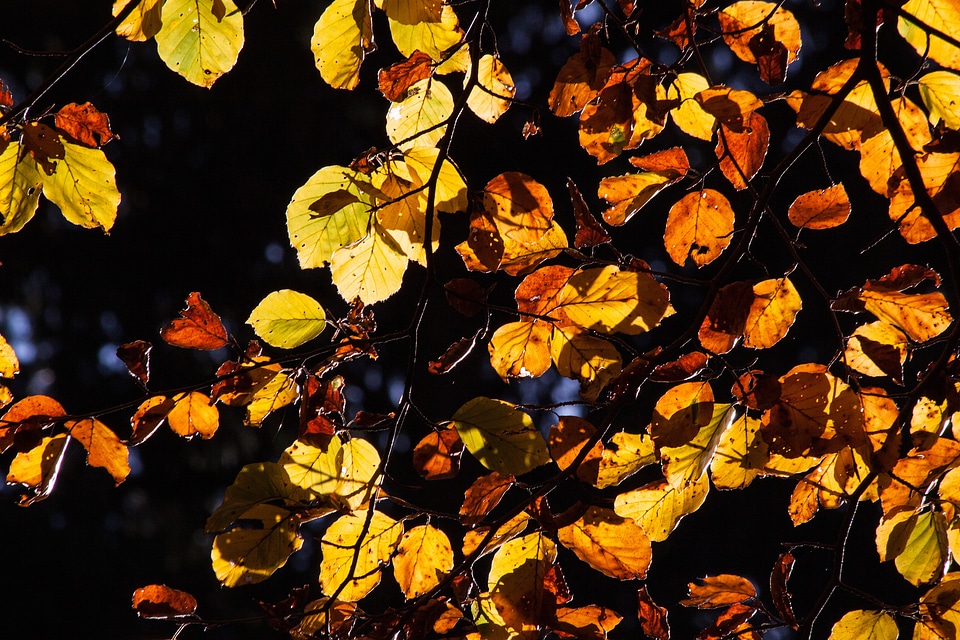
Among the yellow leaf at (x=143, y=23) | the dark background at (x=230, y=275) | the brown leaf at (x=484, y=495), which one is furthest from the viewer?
the dark background at (x=230, y=275)

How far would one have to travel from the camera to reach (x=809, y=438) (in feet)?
2.93

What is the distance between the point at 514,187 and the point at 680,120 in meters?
0.31

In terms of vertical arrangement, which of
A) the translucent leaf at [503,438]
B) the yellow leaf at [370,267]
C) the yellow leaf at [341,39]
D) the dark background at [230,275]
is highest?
the yellow leaf at [341,39]

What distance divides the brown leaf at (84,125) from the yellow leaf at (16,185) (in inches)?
3.0

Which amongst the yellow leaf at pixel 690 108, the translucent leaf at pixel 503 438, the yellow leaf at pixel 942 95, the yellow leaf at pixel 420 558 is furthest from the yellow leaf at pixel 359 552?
the yellow leaf at pixel 942 95

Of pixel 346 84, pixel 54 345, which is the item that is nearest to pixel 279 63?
pixel 54 345

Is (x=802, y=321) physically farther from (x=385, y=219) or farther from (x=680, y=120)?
(x=385, y=219)

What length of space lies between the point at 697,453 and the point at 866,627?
39 cm

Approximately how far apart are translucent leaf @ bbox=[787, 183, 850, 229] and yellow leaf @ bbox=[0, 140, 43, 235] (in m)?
1.08

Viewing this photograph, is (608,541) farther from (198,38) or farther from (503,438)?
(198,38)

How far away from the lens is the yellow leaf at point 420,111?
108 centimetres

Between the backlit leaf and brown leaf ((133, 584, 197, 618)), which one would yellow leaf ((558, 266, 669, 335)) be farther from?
brown leaf ((133, 584, 197, 618))

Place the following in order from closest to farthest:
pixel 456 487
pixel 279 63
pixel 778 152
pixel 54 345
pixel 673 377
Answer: pixel 673 377 < pixel 778 152 < pixel 456 487 < pixel 279 63 < pixel 54 345

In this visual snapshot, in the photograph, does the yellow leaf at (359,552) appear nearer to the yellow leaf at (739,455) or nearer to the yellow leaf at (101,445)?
the yellow leaf at (101,445)
